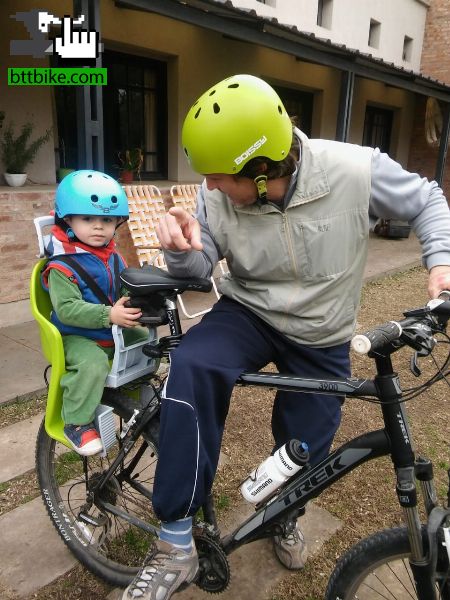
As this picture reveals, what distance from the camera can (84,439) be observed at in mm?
1797

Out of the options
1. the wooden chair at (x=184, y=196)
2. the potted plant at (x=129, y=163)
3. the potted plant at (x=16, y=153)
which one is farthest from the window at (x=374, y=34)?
the potted plant at (x=16, y=153)

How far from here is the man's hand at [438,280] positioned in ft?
4.69

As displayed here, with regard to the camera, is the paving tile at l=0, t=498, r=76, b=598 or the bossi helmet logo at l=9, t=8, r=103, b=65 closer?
the paving tile at l=0, t=498, r=76, b=598

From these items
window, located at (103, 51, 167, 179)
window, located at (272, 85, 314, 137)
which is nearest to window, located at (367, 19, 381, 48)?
window, located at (272, 85, 314, 137)

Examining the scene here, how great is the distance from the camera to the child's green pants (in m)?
1.75

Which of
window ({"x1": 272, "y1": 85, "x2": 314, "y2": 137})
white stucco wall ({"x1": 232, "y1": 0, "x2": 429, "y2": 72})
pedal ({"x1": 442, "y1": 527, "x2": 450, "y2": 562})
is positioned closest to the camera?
pedal ({"x1": 442, "y1": 527, "x2": 450, "y2": 562})

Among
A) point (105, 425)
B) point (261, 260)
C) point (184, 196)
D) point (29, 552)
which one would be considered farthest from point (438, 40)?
point (29, 552)

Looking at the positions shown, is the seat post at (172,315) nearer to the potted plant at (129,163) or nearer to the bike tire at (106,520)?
the bike tire at (106,520)

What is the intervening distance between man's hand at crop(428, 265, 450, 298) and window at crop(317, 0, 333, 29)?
10185 mm

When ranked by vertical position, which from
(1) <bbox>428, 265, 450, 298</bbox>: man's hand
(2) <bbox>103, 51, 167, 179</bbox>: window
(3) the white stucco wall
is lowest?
(1) <bbox>428, 265, 450, 298</bbox>: man's hand

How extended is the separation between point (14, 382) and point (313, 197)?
272 centimetres

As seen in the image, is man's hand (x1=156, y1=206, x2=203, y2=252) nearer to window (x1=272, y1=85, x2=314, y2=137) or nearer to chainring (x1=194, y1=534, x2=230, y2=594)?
chainring (x1=194, y1=534, x2=230, y2=594)

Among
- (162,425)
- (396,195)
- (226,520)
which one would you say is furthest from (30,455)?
(396,195)

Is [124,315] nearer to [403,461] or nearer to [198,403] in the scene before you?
[198,403]
